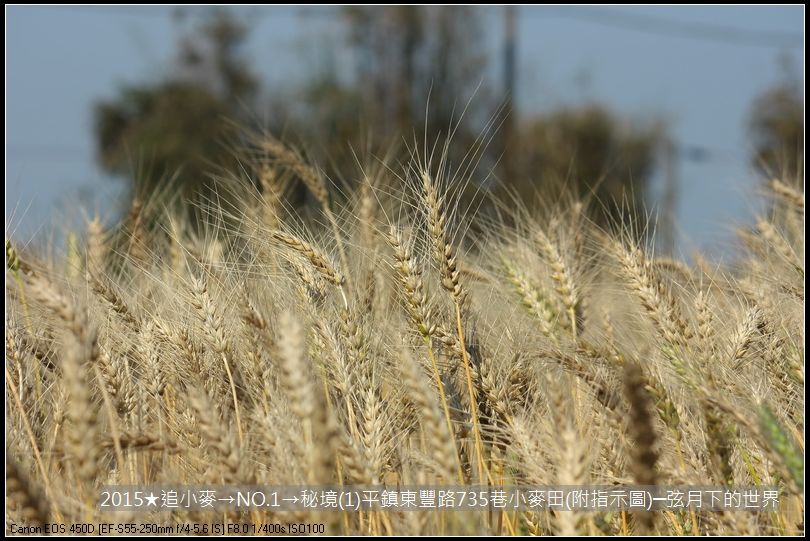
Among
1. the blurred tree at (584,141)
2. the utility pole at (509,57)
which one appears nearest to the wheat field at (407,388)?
the utility pole at (509,57)

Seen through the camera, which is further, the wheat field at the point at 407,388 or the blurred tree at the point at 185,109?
the blurred tree at the point at 185,109

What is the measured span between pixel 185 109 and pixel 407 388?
58.1 feet

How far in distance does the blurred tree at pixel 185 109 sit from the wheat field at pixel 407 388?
1470 cm

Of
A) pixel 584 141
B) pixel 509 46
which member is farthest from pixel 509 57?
pixel 584 141

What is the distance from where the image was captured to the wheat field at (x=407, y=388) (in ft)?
5.18

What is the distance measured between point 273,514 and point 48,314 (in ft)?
3.46

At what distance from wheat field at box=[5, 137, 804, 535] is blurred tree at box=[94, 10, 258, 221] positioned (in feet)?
48.2

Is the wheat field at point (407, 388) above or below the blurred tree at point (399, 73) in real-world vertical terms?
below

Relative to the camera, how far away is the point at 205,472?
1.88 m

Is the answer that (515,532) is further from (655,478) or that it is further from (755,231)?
(755,231)

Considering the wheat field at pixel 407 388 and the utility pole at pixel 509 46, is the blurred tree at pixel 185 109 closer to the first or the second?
the utility pole at pixel 509 46

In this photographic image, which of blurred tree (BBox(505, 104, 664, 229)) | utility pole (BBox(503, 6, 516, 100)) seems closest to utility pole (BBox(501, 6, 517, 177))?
utility pole (BBox(503, 6, 516, 100))

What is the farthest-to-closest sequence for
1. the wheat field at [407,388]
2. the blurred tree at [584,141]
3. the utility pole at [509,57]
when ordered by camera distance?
the blurred tree at [584,141] < the utility pole at [509,57] < the wheat field at [407,388]

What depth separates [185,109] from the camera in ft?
61.3
